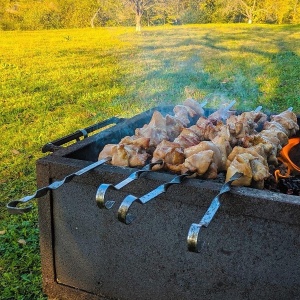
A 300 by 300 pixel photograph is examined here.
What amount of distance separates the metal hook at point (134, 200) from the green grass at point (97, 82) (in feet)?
5.32

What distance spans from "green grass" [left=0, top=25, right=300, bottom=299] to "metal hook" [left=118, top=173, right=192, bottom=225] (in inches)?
63.9

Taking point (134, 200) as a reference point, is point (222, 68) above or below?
above

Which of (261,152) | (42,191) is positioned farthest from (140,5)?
(42,191)

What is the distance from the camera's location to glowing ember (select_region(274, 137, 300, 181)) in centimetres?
285

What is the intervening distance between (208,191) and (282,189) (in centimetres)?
74

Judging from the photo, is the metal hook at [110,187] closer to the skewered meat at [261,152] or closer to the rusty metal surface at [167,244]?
the rusty metal surface at [167,244]

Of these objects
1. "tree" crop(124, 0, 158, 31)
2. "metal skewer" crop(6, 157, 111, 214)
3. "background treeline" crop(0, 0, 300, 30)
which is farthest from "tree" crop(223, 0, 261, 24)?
"metal skewer" crop(6, 157, 111, 214)

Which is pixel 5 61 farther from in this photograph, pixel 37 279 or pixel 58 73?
pixel 37 279

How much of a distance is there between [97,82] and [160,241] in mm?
8511

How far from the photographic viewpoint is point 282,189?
8.85 feet

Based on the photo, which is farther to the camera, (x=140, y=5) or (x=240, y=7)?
(x=240, y=7)

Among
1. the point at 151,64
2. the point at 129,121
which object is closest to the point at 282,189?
the point at 129,121

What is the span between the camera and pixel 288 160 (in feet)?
10.4

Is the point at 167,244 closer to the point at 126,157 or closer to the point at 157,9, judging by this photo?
the point at 126,157
